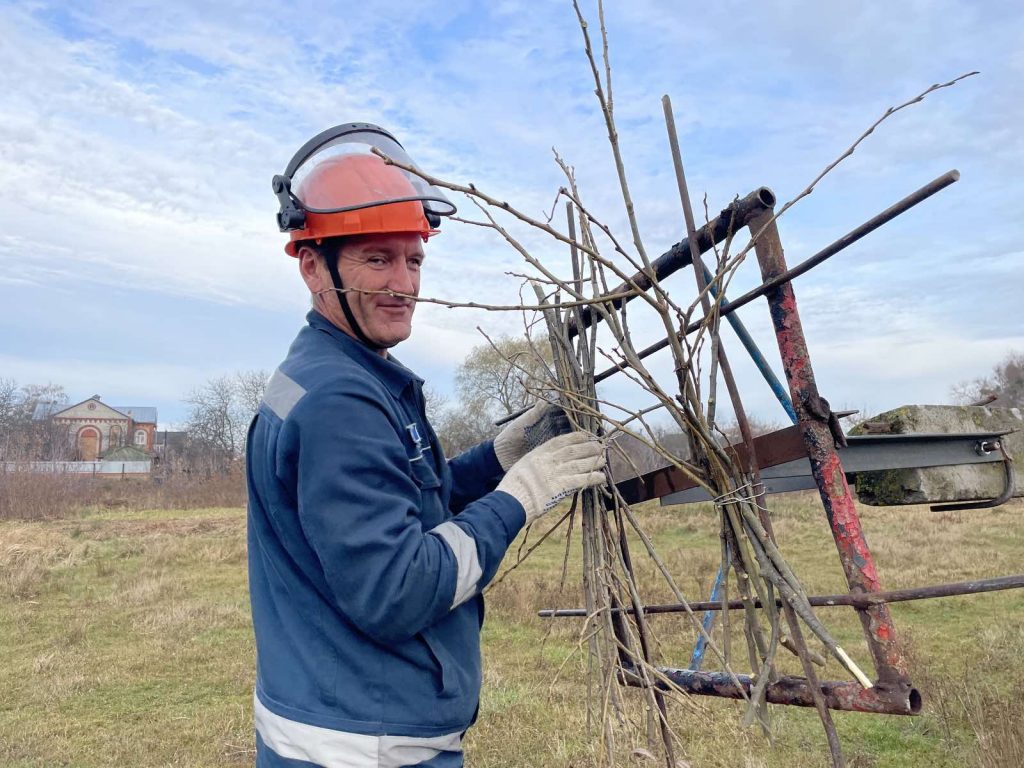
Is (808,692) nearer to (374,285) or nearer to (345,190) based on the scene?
(374,285)

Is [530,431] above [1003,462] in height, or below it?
above

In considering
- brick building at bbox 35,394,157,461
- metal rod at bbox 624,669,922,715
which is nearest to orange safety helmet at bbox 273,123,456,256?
metal rod at bbox 624,669,922,715

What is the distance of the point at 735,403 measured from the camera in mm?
2004

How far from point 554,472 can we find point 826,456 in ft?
2.27

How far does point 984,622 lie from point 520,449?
709cm

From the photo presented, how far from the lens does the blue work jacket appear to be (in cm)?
166

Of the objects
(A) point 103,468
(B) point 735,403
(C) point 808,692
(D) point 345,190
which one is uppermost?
(A) point 103,468

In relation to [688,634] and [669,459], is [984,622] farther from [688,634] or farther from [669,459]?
[669,459]

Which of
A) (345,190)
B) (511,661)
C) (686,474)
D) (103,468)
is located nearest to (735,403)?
(686,474)

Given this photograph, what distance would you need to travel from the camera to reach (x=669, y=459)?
201 centimetres

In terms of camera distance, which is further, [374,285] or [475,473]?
[475,473]

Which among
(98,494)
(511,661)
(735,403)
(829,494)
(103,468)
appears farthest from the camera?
(103,468)

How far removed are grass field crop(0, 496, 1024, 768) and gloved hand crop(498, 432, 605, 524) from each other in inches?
15.3

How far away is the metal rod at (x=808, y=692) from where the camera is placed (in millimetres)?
1722
